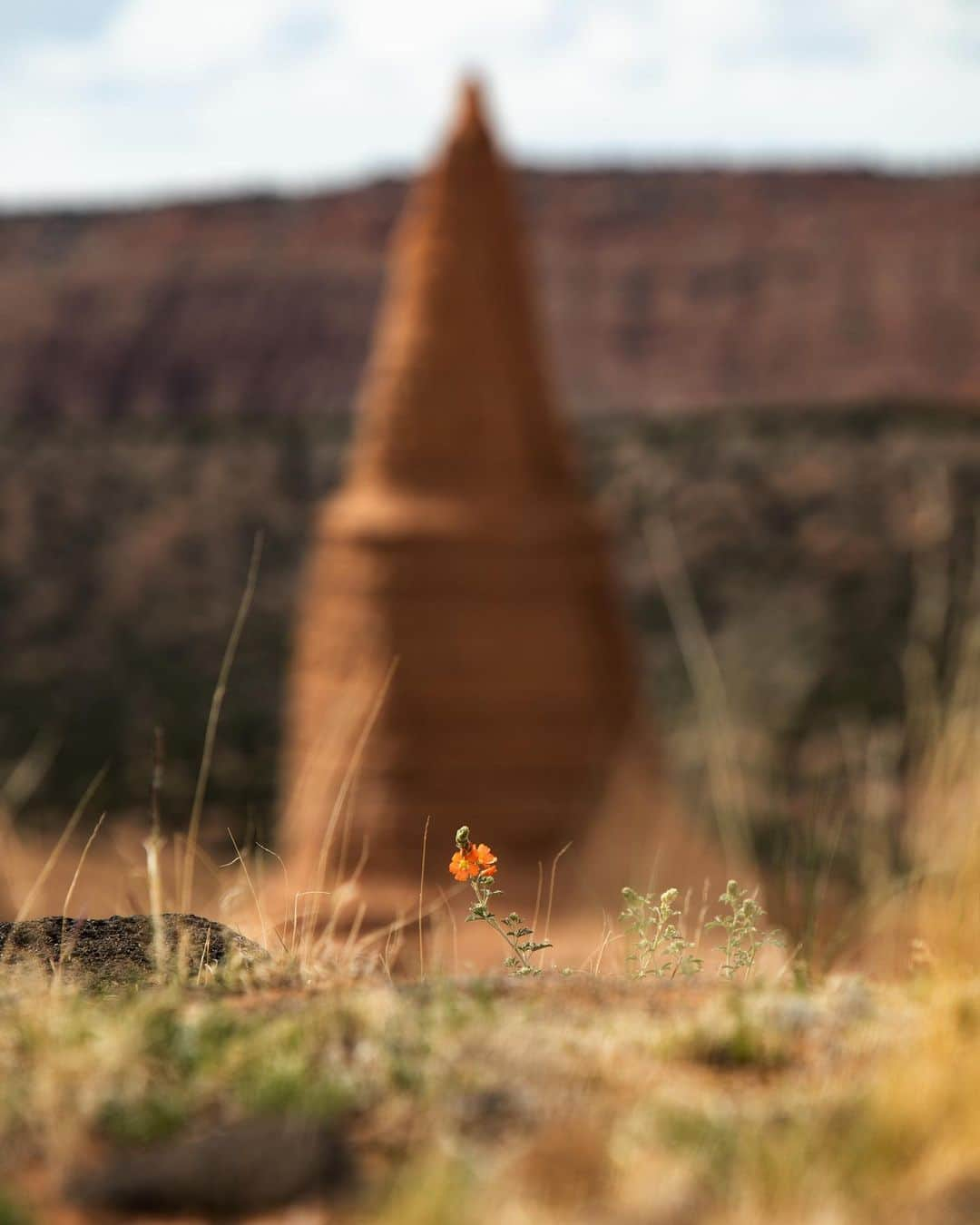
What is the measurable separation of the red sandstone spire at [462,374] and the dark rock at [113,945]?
5.20 m

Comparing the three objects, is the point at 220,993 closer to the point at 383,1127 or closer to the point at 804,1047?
the point at 383,1127

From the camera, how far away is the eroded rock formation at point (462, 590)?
7.16 meters

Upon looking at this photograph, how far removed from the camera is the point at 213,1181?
1413mm

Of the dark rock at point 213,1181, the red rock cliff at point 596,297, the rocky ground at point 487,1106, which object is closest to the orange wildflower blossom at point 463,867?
the rocky ground at point 487,1106

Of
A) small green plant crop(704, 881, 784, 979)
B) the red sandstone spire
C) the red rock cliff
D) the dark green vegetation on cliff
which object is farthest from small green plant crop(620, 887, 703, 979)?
the red rock cliff

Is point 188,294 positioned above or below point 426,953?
above

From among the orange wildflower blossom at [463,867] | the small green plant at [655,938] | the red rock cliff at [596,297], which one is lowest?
the small green plant at [655,938]

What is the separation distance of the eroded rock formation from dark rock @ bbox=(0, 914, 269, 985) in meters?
4.25

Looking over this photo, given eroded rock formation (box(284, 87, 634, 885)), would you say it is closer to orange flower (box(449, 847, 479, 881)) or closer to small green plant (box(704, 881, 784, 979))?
small green plant (box(704, 881, 784, 979))

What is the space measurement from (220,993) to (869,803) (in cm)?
98

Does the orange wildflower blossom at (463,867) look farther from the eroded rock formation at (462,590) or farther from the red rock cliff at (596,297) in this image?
the red rock cliff at (596,297)

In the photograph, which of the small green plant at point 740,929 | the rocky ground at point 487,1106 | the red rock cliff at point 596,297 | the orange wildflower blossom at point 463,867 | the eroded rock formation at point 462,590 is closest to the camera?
the rocky ground at point 487,1106

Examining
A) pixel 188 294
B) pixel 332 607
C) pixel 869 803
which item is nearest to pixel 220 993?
pixel 869 803

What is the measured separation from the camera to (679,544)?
30062 millimetres
